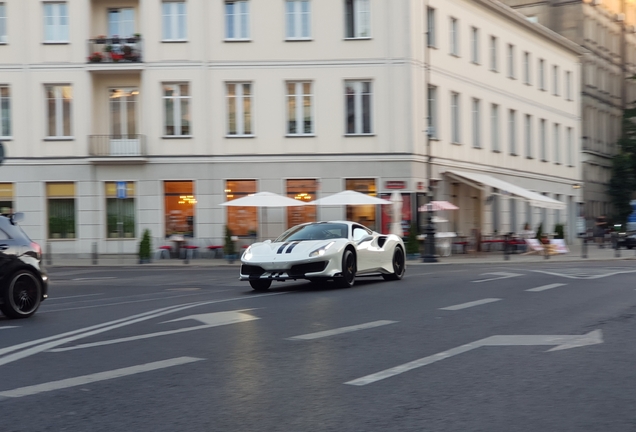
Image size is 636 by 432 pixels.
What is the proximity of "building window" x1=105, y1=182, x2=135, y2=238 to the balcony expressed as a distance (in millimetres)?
1161

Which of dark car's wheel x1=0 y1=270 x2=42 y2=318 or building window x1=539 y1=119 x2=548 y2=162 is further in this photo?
building window x1=539 y1=119 x2=548 y2=162

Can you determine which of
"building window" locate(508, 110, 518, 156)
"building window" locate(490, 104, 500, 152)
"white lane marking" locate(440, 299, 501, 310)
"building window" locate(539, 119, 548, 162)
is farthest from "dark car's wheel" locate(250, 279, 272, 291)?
"building window" locate(539, 119, 548, 162)

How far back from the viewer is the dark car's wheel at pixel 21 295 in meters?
12.9

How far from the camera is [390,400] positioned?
681 centimetres

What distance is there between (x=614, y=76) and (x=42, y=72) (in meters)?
49.8

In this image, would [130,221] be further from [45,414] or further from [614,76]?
[614,76]

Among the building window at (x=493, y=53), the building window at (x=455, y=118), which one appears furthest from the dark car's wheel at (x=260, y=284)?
the building window at (x=493, y=53)

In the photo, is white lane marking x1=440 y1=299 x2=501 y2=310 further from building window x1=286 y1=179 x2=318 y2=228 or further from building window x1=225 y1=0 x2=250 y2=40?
building window x1=225 y1=0 x2=250 y2=40

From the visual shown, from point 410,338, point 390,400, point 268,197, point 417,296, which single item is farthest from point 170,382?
point 268,197

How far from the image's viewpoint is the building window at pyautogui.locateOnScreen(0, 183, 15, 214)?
39.6 meters

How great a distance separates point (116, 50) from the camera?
1539 inches

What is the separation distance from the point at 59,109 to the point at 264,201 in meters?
9.94

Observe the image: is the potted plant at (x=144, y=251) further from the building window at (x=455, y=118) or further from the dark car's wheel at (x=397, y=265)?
the dark car's wheel at (x=397, y=265)

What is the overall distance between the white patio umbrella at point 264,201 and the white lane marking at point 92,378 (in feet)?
87.8
